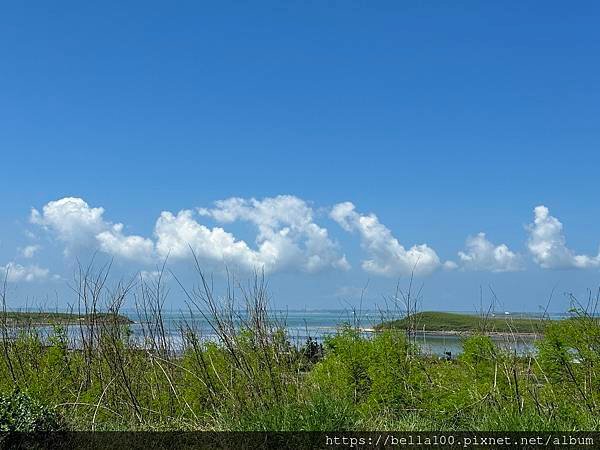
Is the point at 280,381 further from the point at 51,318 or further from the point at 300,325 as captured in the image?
the point at 51,318

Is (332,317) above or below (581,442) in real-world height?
above

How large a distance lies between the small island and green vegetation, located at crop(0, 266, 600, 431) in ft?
0.24

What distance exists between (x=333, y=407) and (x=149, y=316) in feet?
11.7

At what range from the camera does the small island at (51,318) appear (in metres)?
9.54

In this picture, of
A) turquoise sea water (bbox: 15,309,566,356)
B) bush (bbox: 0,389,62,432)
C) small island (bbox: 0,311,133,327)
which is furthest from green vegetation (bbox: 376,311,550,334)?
bush (bbox: 0,389,62,432)

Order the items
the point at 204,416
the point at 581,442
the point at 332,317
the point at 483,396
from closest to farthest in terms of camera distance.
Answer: the point at 581,442 → the point at 483,396 → the point at 204,416 → the point at 332,317

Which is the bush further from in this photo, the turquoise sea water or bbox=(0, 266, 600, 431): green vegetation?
the turquoise sea water

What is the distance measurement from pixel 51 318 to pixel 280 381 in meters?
4.50

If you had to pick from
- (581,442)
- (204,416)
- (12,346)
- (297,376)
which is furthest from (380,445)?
(12,346)

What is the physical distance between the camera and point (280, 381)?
27.2 ft

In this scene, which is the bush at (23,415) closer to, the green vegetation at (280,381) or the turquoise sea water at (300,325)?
the green vegetation at (280,381)

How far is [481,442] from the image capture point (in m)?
6.05

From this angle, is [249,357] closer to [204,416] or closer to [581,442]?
[204,416]

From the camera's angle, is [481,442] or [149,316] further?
[149,316]
